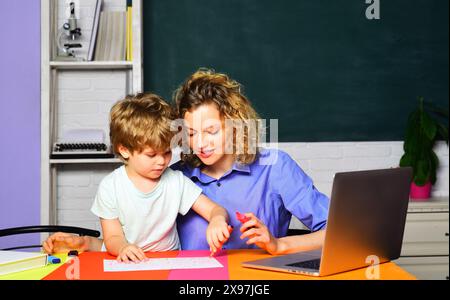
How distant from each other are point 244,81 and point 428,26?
3.65 feet

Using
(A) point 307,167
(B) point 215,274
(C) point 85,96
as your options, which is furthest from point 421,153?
(B) point 215,274

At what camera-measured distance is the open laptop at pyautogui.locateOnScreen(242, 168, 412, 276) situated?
133cm

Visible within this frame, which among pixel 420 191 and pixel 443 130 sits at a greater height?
pixel 443 130

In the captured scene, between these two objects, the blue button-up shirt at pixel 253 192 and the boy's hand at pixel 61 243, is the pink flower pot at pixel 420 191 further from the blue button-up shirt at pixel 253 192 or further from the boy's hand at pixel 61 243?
the boy's hand at pixel 61 243

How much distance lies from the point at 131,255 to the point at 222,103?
1.93ft

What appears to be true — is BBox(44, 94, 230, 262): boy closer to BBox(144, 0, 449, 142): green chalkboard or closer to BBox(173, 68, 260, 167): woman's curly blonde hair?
BBox(173, 68, 260, 167): woman's curly blonde hair

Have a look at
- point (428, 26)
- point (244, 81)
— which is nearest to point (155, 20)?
point (244, 81)

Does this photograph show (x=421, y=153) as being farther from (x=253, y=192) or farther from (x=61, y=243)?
(x=61, y=243)

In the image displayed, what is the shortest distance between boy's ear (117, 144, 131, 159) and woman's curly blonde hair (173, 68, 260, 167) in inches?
7.6

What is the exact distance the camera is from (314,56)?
359cm

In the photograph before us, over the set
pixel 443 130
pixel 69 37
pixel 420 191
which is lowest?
pixel 420 191
